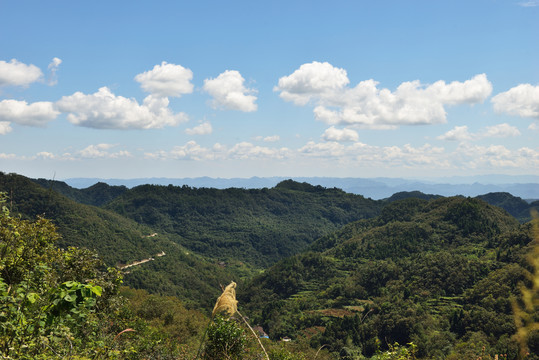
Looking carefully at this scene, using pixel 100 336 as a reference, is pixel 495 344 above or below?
below

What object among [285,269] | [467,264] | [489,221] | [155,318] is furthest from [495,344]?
[285,269]

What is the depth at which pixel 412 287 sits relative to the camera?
3337 inches

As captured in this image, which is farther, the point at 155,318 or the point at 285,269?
the point at 285,269

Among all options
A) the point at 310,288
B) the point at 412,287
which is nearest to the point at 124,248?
the point at 310,288

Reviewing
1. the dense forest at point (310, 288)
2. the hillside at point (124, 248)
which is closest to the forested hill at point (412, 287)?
the dense forest at point (310, 288)

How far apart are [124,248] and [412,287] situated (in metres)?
95.6

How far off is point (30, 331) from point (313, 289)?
365ft

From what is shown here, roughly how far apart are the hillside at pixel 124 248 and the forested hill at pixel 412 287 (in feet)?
65.0

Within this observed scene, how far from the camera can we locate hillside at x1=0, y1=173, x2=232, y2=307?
348 feet

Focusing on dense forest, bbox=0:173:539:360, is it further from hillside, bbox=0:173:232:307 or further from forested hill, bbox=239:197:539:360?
hillside, bbox=0:173:232:307

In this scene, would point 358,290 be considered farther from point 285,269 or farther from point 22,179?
point 22,179

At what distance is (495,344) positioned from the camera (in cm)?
4916

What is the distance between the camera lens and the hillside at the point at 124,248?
106m

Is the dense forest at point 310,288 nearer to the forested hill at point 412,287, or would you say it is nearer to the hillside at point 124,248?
the forested hill at point 412,287
